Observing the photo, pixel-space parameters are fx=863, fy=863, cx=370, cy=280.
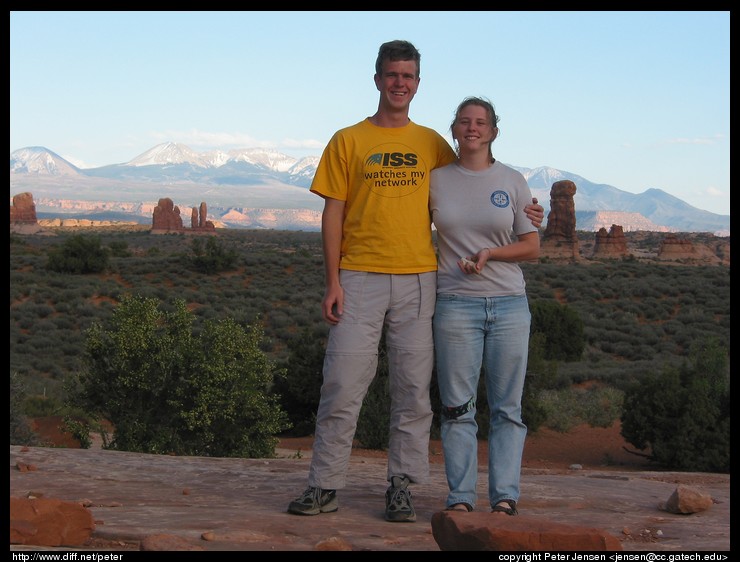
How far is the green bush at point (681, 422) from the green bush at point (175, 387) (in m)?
5.33

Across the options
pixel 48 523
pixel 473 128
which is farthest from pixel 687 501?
pixel 48 523

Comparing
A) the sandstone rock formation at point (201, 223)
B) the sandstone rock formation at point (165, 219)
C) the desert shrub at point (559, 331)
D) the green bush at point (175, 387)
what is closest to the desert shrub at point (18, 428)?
the green bush at point (175, 387)

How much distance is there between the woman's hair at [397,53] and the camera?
174 inches

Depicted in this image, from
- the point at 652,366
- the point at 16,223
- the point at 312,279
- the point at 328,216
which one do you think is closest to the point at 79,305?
the point at 312,279

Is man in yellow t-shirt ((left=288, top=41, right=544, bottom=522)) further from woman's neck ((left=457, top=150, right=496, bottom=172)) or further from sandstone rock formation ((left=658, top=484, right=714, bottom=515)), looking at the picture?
sandstone rock formation ((left=658, top=484, right=714, bottom=515))

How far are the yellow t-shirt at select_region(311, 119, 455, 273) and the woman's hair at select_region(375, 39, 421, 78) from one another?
317 mm

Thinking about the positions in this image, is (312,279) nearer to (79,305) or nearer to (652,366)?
(79,305)

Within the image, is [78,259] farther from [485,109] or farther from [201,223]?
[201,223]

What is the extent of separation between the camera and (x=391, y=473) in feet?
14.9

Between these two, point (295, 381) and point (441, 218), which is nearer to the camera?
point (441, 218)

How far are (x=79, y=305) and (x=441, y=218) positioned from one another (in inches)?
904

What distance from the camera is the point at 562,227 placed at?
5412 cm

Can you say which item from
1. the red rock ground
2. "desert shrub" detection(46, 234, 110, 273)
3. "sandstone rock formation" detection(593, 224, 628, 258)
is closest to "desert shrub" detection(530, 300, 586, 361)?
the red rock ground

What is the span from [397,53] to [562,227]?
5117 cm
